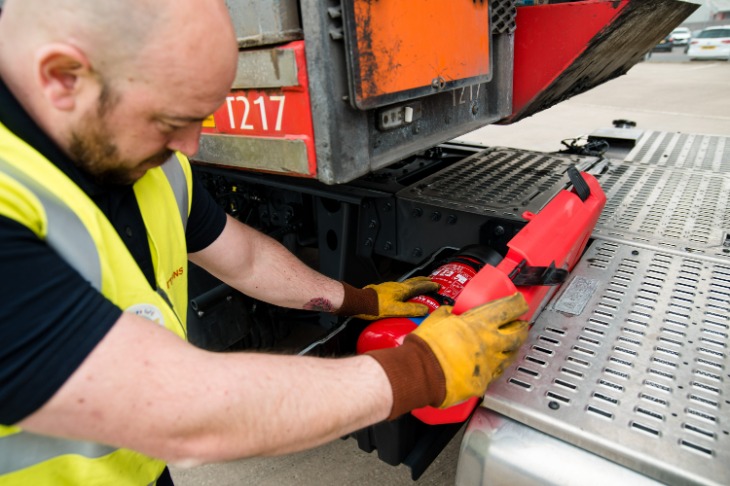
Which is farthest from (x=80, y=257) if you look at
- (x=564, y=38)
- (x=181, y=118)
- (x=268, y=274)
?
(x=564, y=38)

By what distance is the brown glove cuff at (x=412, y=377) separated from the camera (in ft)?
3.60

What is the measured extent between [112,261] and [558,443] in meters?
1.00

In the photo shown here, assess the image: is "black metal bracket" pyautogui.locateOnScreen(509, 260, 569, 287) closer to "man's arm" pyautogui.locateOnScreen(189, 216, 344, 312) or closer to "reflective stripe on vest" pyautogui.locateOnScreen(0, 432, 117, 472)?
"man's arm" pyautogui.locateOnScreen(189, 216, 344, 312)

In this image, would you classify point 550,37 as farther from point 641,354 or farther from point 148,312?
point 148,312

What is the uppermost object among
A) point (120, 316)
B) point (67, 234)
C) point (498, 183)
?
point (67, 234)

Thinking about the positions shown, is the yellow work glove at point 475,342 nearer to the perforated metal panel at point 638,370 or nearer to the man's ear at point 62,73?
the perforated metal panel at point 638,370

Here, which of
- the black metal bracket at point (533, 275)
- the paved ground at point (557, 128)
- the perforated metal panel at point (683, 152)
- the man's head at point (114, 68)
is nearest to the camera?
the man's head at point (114, 68)

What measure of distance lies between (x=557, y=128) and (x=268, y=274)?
764 centimetres

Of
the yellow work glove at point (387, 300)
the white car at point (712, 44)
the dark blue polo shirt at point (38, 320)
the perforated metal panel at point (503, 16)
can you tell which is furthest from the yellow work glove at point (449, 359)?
the white car at point (712, 44)

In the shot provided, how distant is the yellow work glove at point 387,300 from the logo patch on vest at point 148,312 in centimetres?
72

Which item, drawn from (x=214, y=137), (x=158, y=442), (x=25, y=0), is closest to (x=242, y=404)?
(x=158, y=442)

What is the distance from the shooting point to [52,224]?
36.2 inches

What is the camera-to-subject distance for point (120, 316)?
2.95 ft

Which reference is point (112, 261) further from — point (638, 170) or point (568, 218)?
point (638, 170)
